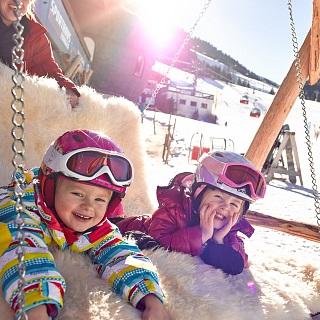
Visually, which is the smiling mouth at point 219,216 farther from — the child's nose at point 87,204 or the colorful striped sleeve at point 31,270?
the colorful striped sleeve at point 31,270

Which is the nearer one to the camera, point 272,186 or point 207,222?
point 207,222

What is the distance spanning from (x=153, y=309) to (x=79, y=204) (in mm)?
428

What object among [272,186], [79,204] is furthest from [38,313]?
[272,186]

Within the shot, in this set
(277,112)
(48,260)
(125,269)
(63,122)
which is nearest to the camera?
(48,260)

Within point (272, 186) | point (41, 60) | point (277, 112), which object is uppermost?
point (41, 60)

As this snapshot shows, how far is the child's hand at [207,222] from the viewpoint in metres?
1.59

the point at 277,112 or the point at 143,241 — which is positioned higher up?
the point at 277,112

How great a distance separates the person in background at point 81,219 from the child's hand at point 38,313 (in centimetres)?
8

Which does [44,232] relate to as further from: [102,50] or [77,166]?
[102,50]

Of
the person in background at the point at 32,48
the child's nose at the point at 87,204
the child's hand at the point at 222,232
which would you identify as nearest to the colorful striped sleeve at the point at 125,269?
the child's nose at the point at 87,204

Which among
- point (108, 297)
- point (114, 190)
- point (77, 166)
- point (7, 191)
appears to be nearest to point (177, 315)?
point (108, 297)

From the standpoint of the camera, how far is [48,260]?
3.25 ft

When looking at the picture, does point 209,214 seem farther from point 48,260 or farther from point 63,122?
point 63,122

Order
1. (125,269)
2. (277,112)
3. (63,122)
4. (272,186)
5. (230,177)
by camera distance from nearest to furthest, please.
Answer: (125,269), (230,177), (63,122), (277,112), (272,186)
